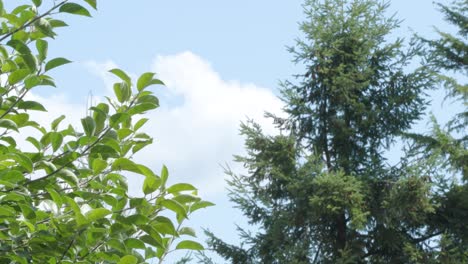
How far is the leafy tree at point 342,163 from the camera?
13.7 m

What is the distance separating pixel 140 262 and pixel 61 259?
1.59ft

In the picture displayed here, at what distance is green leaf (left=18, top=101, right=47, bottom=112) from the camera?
10.3 feet

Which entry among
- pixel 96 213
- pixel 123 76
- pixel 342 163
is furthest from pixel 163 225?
pixel 342 163

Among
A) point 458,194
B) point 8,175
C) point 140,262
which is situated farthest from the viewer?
point 458,194

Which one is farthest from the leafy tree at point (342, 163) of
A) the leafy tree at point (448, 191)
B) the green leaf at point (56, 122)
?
the green leaf at point (56, 122)

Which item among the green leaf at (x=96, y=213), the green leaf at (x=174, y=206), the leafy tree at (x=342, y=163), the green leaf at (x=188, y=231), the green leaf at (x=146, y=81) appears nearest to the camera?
the green leaf at (x=96, y=213)

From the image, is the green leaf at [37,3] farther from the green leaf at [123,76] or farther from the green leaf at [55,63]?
the green leaf at [123,76]

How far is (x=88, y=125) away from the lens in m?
2.91

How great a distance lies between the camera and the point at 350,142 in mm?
15516

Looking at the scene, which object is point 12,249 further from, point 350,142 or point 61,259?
point 350,142

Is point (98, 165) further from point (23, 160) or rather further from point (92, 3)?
point (92, 3)

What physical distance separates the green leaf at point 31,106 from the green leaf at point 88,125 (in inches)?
13.0

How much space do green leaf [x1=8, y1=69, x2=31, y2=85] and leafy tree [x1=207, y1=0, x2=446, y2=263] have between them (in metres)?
10.4

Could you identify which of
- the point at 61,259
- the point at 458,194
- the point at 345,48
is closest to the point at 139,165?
the point at 61,259
